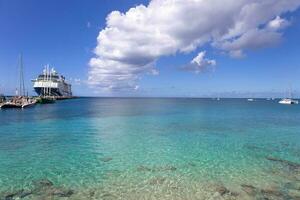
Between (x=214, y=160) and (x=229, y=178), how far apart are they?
3480 millimetres

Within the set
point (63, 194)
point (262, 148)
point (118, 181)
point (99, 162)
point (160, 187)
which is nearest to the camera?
point (63, 194)

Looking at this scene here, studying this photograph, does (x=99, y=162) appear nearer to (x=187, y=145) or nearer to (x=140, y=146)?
(x=140, y=146)

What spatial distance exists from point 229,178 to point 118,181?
5609mm

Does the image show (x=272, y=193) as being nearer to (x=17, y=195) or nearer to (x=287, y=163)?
(x=287, y=163)

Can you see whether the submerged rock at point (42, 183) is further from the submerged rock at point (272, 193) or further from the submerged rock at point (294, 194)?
the submerged rock at point (294, 194)

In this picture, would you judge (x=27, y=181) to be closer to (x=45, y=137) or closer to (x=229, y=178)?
(x=229, y=178)

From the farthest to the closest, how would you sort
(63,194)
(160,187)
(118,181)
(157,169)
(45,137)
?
(45,137)
(157,169)
(118,181)
(160,187)
(63,194)

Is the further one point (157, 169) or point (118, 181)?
point (157, 169)

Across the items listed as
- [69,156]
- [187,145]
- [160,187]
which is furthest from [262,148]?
[69,156]

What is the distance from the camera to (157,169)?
14391 mm

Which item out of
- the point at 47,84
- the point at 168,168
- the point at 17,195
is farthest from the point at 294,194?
the point at 47,84

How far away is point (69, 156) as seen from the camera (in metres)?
17.4

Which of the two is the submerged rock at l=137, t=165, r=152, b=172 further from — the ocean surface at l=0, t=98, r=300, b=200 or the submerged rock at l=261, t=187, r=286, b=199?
the submerged rock at l=261, t=187, r=286, b=199

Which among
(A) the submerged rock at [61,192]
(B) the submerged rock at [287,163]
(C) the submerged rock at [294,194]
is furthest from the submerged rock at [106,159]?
(B) the submerged rock at [287,163]
